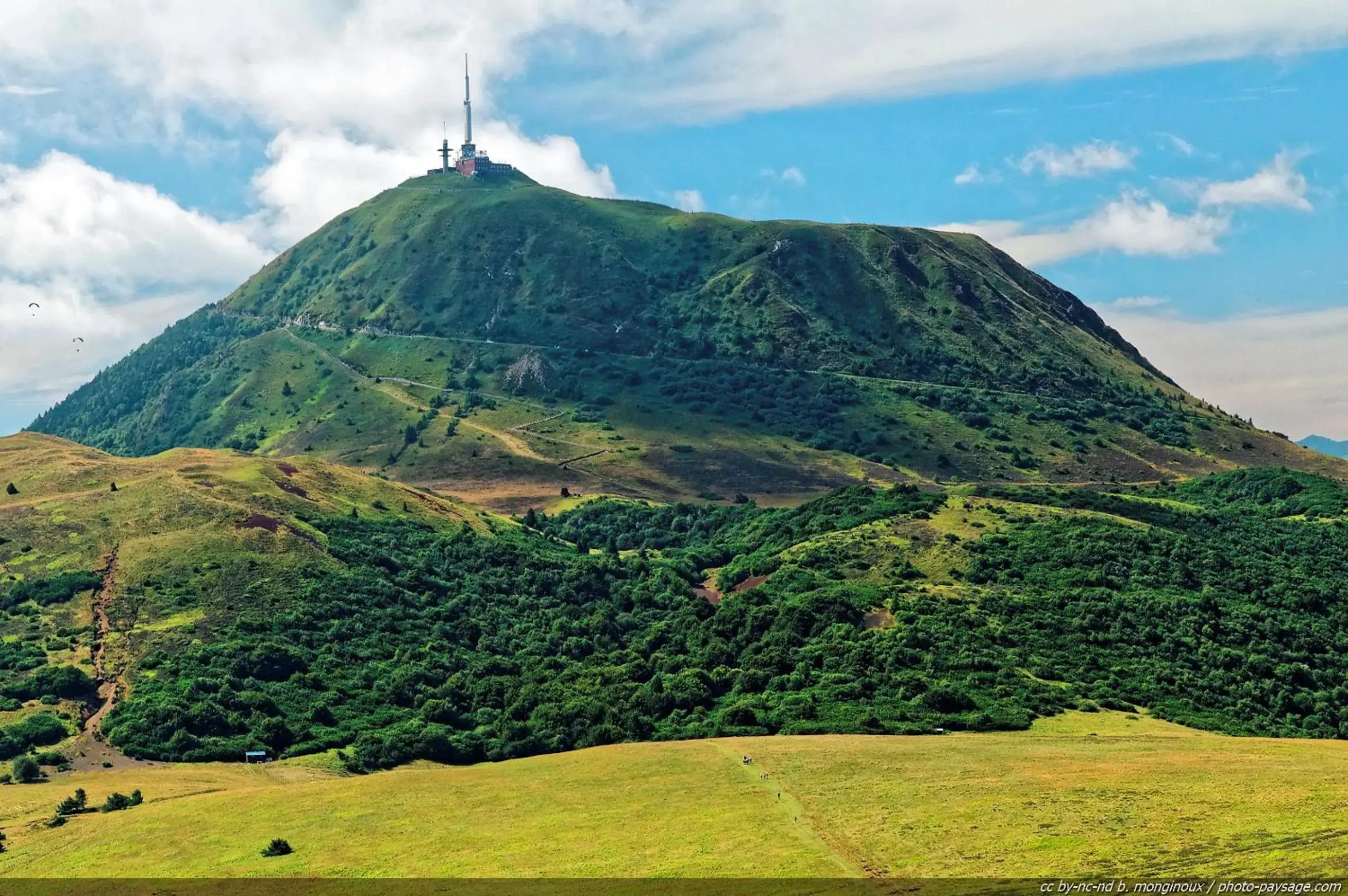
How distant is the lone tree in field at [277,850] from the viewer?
10188 centimetres

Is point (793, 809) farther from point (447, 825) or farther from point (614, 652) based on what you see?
point (614, 652)

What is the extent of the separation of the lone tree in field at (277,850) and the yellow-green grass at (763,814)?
1.00m

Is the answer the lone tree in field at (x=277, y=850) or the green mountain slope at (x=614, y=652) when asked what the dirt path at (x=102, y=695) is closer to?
the green mountain slope at (x=614, y=652)

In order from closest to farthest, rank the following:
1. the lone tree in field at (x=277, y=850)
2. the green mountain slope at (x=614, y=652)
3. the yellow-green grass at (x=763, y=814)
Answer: the yellow-green grass at (x=763, y=814), the lone tree in field at (x=277, y=850), the green mountain slope at (x=614, y=652)

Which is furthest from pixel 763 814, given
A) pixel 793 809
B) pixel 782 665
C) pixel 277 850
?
pixel 782 665

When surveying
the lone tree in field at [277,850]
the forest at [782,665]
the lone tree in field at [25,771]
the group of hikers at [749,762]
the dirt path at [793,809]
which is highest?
Answer: the forest at [782,665]

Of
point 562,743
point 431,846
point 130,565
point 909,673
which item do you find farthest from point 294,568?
point 431,846

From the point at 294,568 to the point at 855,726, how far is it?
86.1 metres

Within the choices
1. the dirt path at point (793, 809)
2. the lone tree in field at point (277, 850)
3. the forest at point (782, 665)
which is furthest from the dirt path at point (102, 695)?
the dirt path at point (793, 809)

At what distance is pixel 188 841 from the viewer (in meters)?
106

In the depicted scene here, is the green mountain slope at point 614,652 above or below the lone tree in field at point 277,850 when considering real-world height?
above

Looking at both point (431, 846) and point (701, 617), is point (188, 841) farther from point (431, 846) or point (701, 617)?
point (701, 617)

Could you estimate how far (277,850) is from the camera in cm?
10200

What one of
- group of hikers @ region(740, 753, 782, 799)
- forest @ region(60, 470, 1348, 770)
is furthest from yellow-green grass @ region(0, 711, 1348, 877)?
forest @ region(60, 470, 1348, 770)
